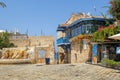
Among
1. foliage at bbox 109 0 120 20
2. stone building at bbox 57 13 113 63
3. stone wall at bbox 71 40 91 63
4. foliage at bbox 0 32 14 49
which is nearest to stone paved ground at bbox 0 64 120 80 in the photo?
foliage at bbox 109 0 120 20

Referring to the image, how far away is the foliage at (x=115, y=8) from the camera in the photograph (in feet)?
111

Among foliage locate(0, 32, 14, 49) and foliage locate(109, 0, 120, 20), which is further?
foliage locate(0, 32, 14, 49)

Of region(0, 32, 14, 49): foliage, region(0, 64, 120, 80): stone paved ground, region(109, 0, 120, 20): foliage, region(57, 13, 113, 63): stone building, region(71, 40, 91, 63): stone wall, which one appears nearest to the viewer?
region(0, 64, 120, 80): stone paved ground

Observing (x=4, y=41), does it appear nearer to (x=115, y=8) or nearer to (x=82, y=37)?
(x=82, y=37)

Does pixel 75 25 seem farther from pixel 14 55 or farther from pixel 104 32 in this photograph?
pixel 104 32

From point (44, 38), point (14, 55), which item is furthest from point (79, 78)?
point (44, 38)

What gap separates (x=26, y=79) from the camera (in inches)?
615

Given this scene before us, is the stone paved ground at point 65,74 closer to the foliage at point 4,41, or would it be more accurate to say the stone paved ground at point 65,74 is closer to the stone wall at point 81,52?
the stone wall at point 81,52

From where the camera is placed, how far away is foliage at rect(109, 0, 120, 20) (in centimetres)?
3397

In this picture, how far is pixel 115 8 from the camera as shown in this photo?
114 ft

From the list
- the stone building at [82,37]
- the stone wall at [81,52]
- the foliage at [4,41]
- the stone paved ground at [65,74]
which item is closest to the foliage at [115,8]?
the stone building at [82,37]

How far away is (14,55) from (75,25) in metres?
12.5

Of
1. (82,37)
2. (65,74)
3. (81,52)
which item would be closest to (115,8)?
(82,37)

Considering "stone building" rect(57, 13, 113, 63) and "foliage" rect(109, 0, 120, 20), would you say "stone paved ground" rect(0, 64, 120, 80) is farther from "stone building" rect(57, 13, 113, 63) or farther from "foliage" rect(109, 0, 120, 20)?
"stone building" rect(57, 13, 113, 63)
